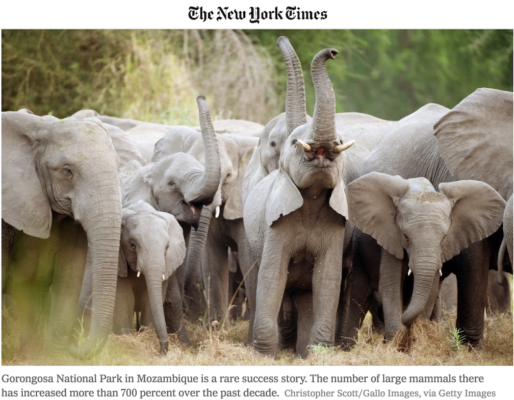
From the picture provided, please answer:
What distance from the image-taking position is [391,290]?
21.0 ft

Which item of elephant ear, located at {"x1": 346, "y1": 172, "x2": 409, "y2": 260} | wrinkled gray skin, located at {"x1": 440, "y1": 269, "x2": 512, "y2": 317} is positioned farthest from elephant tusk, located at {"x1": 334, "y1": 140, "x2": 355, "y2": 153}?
wrinkled gray skin, located at {"x1": 440, "y1": 269, "x2": 512, "y2": 317}

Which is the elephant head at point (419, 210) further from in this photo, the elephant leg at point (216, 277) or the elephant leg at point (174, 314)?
the elephant leg at point (216, 277)

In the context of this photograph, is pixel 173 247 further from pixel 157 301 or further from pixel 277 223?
pixel 277 223

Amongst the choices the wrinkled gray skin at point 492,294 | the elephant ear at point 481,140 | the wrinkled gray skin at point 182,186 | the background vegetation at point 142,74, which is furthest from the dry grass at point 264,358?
the background vegetation at point 142,74

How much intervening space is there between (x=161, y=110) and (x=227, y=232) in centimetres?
617

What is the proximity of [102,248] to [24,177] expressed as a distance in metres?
0.68

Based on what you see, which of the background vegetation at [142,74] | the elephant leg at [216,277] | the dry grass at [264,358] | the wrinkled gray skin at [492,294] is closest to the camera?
the dry grass at [264,358]

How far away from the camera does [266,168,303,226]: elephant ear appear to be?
5.73 metres

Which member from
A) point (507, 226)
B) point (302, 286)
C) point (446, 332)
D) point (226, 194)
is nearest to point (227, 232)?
point (226, 194)

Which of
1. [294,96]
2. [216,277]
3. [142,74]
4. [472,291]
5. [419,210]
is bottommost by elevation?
[472,291]

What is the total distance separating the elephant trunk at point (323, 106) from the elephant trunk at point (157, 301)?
1.47 metres

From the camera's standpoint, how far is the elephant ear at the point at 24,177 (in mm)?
5695

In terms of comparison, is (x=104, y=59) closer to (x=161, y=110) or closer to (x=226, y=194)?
(x=161, y=110)

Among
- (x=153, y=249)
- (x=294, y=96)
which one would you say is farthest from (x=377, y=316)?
(x=153, y=249)
